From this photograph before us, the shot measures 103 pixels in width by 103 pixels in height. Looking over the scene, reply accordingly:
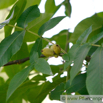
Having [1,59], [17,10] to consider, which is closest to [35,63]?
[1,59]

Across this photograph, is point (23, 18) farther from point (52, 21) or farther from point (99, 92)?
point (99, 92)

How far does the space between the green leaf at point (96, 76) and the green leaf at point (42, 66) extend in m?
0.10

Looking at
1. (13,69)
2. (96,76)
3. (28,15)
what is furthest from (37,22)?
(96,76)

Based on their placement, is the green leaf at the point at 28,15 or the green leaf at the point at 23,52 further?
the green leaf at the point at 23,52

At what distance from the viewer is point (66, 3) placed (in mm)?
821

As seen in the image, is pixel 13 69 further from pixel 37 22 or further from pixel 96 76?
pixel 96 76

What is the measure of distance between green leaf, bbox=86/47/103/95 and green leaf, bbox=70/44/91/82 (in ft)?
0.08

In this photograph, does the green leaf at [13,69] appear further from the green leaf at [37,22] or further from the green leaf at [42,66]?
A: the green leaf at [42,66]

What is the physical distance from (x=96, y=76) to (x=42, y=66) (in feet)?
0.43

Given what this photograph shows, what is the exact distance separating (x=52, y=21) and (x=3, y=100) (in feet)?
1.13

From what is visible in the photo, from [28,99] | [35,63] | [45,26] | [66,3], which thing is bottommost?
[28,99]

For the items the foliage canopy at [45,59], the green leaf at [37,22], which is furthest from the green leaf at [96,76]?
the green leaf at [37,22]

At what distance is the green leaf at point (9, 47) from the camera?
0.52m

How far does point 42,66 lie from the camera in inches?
18.4
